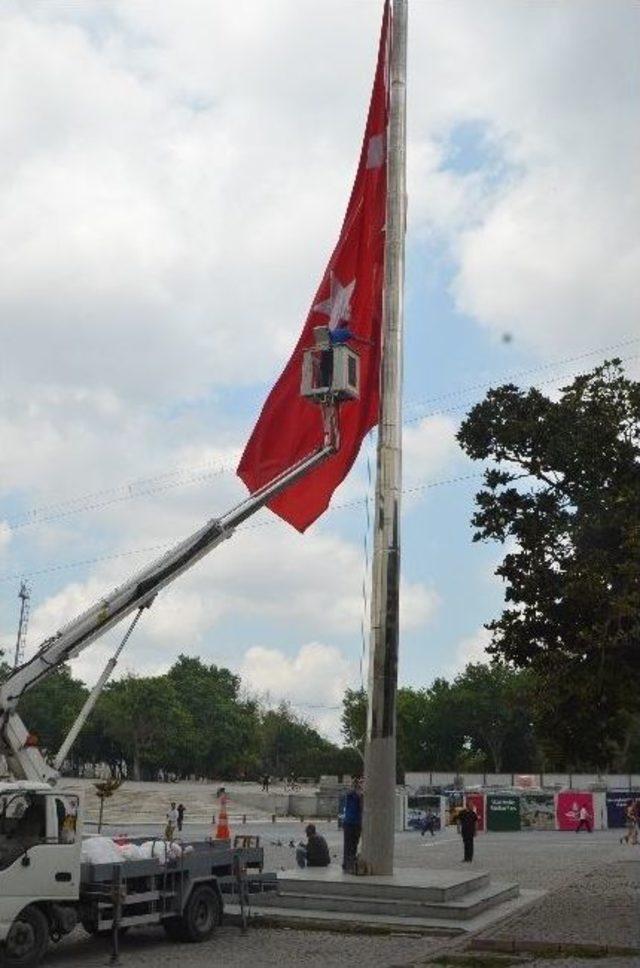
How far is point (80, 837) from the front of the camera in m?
Answer: 14.4

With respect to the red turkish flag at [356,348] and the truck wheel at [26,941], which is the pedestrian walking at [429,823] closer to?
the red turkish flag at [356,348]

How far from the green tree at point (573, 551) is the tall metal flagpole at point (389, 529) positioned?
1.60 meters

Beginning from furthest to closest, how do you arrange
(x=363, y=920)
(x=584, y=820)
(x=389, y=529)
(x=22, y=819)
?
1. (x=584, y=820)
2. (x=389, y=529)
3. (x=363, y=920)
4. (x=22, y=819)

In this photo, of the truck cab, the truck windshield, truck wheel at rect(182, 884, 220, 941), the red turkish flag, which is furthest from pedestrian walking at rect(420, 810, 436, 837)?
the truck windshield

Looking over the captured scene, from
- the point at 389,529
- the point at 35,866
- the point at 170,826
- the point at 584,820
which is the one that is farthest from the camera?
the point at 584,820

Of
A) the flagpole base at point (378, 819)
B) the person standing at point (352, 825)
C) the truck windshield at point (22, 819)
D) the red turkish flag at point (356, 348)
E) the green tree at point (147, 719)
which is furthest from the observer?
the green tree at point (147, 719)

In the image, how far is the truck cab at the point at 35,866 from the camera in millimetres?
13336

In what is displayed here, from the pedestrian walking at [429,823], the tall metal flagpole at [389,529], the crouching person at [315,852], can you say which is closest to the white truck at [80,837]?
the tall metal flagpole at [389,529]

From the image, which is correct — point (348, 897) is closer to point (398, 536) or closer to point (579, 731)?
point (579, 731)

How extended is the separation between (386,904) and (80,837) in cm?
609

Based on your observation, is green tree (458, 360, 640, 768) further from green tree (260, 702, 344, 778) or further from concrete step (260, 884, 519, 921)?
green tree (260, 702, 344, 778)

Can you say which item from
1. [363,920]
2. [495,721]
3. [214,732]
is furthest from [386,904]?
[214,732]

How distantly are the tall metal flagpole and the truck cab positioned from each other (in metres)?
6.84

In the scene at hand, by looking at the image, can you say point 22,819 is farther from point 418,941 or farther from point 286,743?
point 286,743
